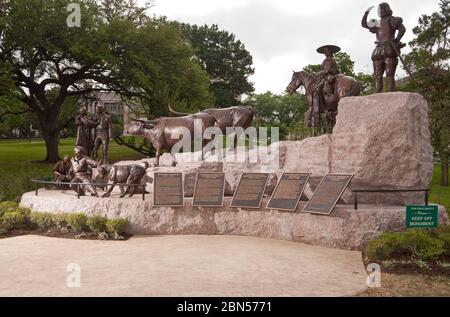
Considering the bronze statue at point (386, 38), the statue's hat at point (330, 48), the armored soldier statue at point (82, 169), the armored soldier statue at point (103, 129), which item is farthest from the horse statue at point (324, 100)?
the armored soldier statue at point (82, 169)

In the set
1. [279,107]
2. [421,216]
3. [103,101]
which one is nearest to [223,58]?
[279,107]

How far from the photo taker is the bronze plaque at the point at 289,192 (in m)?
10.2

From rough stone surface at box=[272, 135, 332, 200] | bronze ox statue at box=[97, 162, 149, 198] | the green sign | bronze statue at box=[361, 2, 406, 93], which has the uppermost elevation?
bronze statue at box=[361, 2, 406, 93]

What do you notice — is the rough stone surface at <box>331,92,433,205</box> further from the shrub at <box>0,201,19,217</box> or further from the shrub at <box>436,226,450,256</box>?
the shrub at <box>0,201,19,217</box>

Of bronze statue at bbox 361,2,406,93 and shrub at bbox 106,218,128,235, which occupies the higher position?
bronze statue at bbox 361,2,406,93

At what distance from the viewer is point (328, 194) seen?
9812 millimetres

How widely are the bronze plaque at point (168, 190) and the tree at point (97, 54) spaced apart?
16039 mm

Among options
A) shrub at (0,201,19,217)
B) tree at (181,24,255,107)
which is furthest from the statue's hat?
tree at (181,24,255,107)

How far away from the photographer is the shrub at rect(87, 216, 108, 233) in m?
10.5

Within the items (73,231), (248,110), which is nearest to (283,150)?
(248,110)

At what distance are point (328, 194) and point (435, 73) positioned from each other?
1839 centimetres

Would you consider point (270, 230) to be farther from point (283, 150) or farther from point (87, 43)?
point (87, 43)

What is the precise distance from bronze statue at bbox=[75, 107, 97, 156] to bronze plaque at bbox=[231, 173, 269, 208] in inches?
262

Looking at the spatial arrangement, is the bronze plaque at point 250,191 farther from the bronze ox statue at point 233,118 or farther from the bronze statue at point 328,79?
the bronze statue at point 328,79
